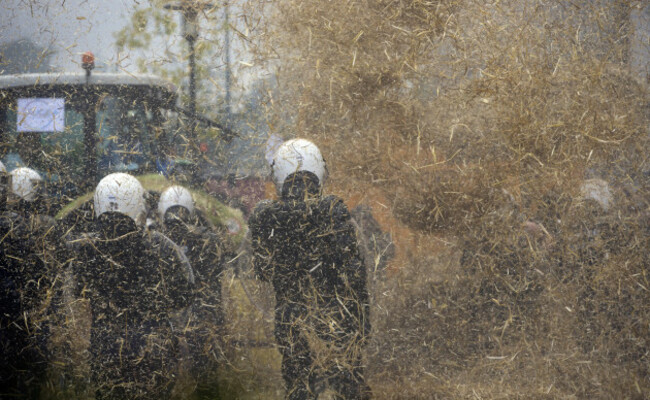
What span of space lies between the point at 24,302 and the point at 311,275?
6.88 ft

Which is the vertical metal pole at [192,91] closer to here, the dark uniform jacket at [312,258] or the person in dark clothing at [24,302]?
the dark uniform jacket at [312,258]

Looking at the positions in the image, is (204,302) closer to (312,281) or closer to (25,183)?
(312,281)

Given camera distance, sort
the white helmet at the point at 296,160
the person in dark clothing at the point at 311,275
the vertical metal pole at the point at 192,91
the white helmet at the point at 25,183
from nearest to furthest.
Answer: the person in dark clothing at the point at 311,275 < the white helmet at the point at 296,160 < the white helmet at the point at 25,183 < the vertical metal pole at the point at 192,91

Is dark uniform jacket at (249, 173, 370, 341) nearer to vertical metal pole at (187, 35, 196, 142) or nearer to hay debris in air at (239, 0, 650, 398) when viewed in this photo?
hay debris in air at (239, 0, 650, 398)

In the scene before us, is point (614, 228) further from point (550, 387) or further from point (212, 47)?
point (212, 47)

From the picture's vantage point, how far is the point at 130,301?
3.74 metres

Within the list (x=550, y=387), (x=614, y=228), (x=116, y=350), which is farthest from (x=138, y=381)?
(x=614, y=228)

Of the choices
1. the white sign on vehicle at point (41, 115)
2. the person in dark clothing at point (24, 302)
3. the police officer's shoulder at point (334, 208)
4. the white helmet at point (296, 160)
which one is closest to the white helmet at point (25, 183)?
the person in dark clothing at point (24, 302)

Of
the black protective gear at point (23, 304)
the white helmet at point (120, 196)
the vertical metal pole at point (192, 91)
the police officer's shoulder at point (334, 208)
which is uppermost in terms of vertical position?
the vertical metal pole at point (192, 91)

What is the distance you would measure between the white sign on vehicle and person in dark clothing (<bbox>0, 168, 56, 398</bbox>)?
70 cm

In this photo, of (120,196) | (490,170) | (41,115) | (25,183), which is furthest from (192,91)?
(490,170)

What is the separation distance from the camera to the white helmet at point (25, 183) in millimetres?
3848

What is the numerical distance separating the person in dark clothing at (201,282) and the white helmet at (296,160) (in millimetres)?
689

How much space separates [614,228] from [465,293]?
1.17 meters
